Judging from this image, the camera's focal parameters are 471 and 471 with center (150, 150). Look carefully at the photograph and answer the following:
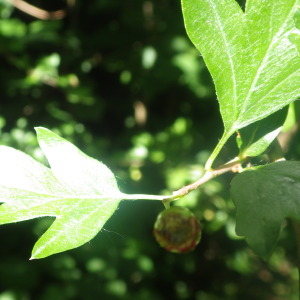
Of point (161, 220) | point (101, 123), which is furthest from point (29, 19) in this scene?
point (161, 220)

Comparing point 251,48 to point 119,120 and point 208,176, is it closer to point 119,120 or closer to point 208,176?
point 208,176

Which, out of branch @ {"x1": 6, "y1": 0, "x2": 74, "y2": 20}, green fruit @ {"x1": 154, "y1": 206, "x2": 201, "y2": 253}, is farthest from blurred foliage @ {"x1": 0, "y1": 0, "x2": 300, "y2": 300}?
green fruit @ {"x1": 154, "y1": 206, "x2": 201, "y2": 253}

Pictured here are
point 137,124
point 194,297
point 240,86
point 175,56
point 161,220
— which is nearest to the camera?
point 240,86

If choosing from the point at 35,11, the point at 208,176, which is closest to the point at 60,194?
the point at 208,176

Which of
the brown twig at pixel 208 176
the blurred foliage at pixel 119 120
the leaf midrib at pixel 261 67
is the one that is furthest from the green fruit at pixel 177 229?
the blurred foliage at pixel 119 120

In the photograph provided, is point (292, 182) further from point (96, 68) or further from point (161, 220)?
point (96, 68)
